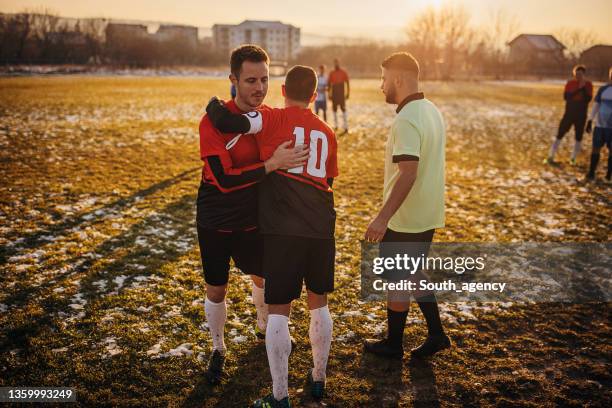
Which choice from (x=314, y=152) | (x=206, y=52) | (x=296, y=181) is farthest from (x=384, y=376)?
(x=206, y=52)

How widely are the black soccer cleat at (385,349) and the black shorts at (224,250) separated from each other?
4.24ft

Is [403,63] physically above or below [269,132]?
above

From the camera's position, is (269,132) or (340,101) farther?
(340,101)

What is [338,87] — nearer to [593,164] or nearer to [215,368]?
[593,164]

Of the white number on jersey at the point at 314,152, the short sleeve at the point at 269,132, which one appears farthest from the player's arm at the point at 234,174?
the white number on jersey at the point at 314,152

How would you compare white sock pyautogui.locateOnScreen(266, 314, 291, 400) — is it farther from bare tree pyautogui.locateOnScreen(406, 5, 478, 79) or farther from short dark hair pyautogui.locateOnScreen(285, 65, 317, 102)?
bare tree pyautogui.locateOnScreen(406, 5, 478, 79)

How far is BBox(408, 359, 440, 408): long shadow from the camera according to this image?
3.10m

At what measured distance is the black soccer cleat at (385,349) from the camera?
11.7 ft

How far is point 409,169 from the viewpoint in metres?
2.88

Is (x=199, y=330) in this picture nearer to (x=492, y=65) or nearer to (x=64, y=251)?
(x=64, y=251)

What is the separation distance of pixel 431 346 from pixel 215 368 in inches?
73.0

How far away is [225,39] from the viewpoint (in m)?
158

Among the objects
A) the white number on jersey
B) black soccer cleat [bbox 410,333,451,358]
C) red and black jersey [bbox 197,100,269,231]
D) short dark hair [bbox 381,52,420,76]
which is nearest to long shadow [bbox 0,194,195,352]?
red and black jersey [bbox 197,100,269,231]

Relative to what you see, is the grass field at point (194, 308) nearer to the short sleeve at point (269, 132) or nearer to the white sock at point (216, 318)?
the white sock at point (216, 318)
